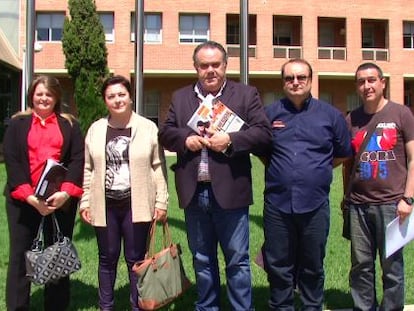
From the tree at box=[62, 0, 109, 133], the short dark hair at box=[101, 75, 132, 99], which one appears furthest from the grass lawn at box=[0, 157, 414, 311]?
the tree at box=[62, 0, 109, 133]

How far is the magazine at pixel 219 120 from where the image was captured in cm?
395

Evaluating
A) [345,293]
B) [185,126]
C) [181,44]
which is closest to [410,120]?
[185,126]

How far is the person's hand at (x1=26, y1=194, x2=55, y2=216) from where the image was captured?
4105 mm

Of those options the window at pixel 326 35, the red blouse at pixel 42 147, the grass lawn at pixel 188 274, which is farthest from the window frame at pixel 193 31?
the red blouse at pixel 42 147

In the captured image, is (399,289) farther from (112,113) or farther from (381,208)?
(112,113)

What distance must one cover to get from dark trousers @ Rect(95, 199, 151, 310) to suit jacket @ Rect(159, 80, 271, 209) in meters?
0.48

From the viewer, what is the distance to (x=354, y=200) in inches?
171

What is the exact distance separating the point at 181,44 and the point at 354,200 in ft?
84.9

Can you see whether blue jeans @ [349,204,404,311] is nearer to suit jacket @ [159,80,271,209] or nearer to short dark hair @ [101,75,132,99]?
suit jacket @ [159,80,271,209]

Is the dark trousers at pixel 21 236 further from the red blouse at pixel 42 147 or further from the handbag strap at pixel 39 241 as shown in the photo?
the red blouse at pixel 42 147

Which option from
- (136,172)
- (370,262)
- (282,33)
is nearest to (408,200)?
(370,262)

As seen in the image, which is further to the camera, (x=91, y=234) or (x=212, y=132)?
(x=91, y=234)

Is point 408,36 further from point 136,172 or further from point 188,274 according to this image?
point 136,172

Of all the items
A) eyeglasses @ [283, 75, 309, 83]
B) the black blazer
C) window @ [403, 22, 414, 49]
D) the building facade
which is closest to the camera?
eyeglasses @ [283, 75, 309, 83]
